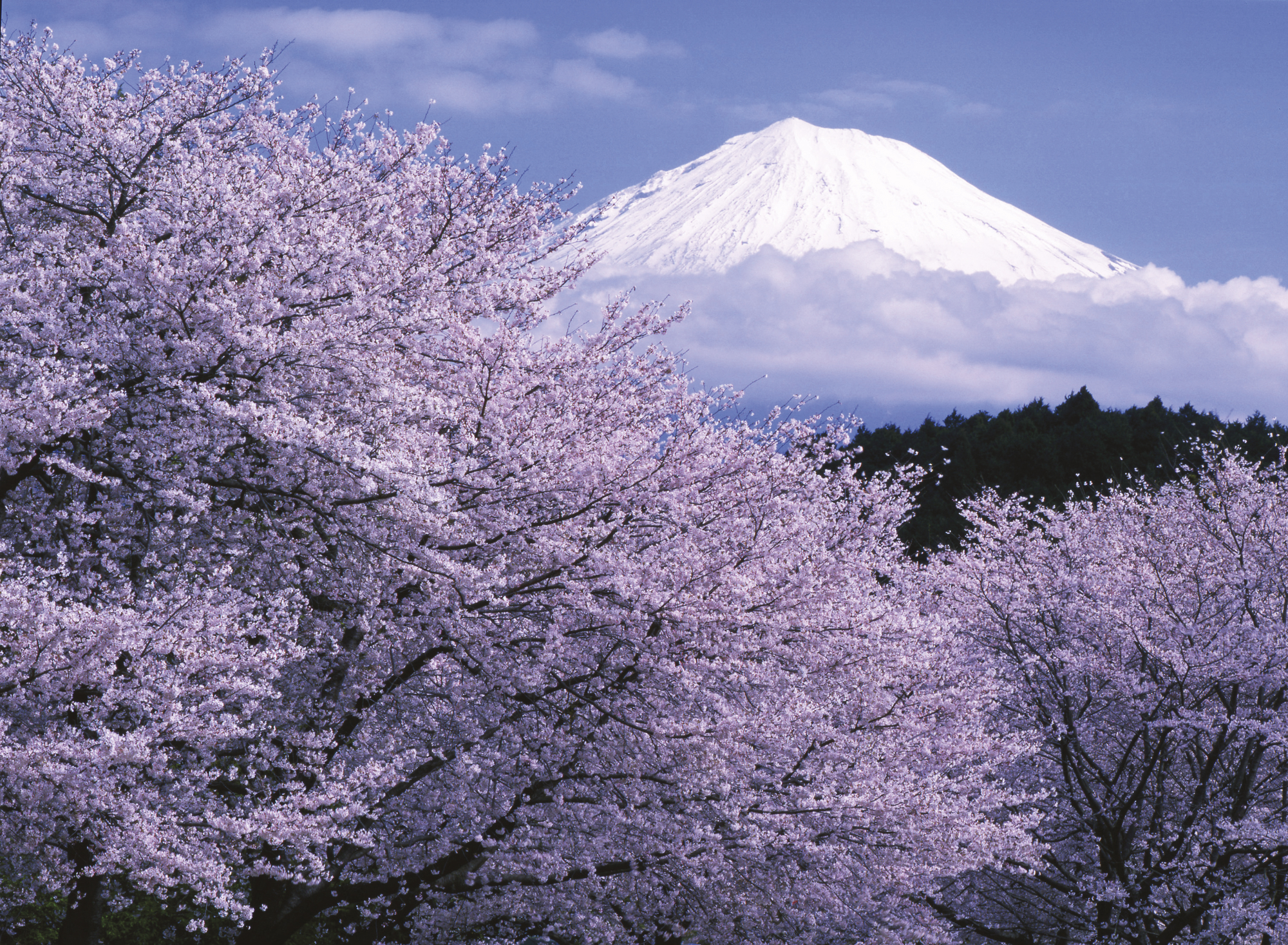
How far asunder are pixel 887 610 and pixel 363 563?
522 cm

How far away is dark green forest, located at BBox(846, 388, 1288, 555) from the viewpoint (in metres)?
48.3

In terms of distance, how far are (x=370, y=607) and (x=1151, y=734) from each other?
9491 mm

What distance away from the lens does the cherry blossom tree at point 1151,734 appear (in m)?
11.8

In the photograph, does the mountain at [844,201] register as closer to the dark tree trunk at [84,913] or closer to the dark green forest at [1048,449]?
the dark green forest at [1048,449]

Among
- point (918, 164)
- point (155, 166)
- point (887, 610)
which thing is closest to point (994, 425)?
point (887, 610)

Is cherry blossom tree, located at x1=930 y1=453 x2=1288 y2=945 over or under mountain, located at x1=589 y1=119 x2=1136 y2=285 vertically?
under

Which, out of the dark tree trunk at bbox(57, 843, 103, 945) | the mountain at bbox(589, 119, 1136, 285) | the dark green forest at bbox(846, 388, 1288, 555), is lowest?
the dark tree trunk at bbox(57, 843, 103, 945)

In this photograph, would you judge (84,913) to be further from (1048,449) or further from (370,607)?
(1048,449)

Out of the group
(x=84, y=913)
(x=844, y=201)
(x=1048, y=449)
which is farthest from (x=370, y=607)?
(x=844, y=201)

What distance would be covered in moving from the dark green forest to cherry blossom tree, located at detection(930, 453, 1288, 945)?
1216 inches

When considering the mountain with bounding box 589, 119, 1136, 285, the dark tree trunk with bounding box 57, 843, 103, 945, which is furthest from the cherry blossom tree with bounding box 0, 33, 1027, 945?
the mountain with bounding box 589, 119, 1136, 285

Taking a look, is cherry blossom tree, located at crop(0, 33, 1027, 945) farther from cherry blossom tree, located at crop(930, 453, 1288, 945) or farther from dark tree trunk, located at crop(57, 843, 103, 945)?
cherry blossom tree, located at crop(930, 453, 1288, 945)

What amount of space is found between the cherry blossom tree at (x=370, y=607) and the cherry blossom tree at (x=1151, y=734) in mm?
2096

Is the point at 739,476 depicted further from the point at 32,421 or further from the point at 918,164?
the point at 918,164
